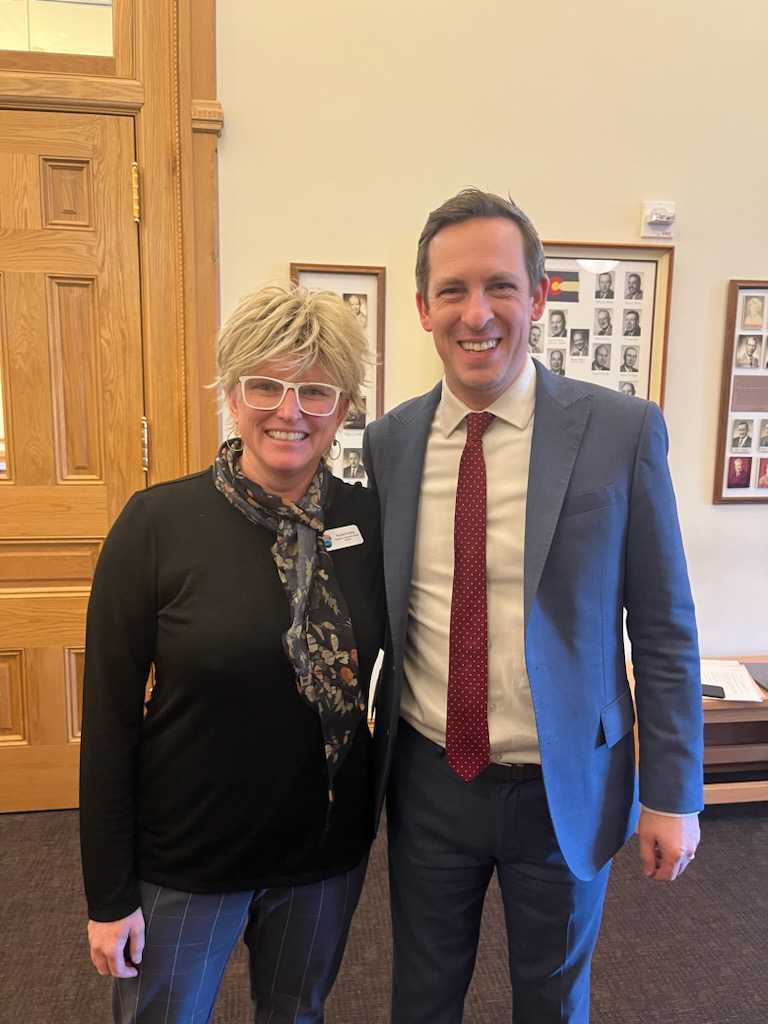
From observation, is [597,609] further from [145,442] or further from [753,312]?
[753,312]

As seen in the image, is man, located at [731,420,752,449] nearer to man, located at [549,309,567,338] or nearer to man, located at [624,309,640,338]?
man, located at [624,309,640,338]

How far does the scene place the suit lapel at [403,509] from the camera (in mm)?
1257

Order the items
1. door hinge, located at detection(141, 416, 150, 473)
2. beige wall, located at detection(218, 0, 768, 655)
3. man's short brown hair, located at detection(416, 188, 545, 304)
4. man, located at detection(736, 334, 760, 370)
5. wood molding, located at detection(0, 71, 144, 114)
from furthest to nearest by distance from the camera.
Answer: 1. man, located at detection(736, 334, 760, 370)
2. door hinge, located at detection(141, 416, 150, 473)
3. beige wall, located at detection(218, 0, 768, 655)
4. wood molding, located at detection(0, 71, 144, 114)
5. man's short brown hair, located at detection(416, 188, 545, 304)

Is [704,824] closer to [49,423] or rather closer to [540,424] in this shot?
[540,424]

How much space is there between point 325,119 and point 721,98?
4.65 feet

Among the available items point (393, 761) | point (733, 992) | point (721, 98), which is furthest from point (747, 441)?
point (393, 761)

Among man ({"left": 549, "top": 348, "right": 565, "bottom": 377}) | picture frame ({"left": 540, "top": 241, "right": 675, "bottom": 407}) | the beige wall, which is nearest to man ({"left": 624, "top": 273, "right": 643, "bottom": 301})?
picture frame ({"left": 540, "top": 241, "right": 675, "bottom": 407})

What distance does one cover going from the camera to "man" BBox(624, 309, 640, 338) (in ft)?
8.77

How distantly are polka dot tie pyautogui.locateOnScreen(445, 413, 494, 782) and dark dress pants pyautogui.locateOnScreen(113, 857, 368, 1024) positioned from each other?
278 mm

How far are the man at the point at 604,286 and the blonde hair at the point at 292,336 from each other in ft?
5.67

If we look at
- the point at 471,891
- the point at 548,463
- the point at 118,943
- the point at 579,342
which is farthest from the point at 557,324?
the point at 118,943

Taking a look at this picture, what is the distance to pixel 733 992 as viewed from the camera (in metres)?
1.84

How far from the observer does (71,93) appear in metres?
2.32

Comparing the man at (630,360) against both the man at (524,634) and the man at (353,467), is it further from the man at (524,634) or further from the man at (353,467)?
the man at (524,634)
